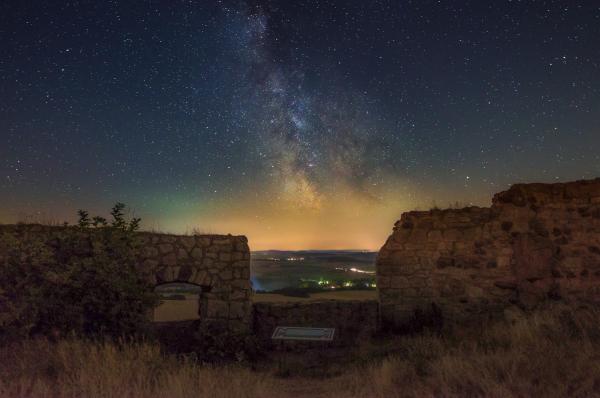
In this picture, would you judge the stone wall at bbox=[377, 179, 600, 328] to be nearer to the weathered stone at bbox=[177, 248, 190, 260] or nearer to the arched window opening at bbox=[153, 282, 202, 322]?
the weathered stone at bbox=[177, 248, 190, 260]

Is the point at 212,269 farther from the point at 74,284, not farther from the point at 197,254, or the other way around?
the point at 74,284

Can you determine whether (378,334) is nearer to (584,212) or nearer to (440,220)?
(440,220)

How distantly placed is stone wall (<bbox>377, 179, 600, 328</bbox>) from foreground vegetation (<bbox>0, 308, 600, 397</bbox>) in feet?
6.55

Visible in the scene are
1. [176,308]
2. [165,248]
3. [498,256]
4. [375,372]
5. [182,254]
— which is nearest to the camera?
[375,372]

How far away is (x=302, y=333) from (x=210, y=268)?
209 centimetres

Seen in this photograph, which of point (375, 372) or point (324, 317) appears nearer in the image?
point (375, 372)

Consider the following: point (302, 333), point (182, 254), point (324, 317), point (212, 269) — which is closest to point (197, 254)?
point (182, 254)

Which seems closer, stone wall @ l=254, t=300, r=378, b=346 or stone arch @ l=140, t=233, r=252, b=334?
stone arch @ l=140, t=233, r=252, b=334

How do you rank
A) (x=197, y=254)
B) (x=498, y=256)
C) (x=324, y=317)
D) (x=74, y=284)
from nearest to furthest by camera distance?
1. (x=74, y=284)
2. (x=197, y=254)
3. (x=498, y=256)
4. (x=324, y=317)

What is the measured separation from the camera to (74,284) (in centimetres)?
703

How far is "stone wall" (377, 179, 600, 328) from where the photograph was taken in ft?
29.1

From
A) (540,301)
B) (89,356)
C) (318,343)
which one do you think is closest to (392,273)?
(318,343)

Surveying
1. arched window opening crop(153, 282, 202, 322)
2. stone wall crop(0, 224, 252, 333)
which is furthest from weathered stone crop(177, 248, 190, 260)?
arched window opening crop(153, 282, 202, 322)

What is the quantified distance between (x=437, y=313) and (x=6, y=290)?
7.14 metres
